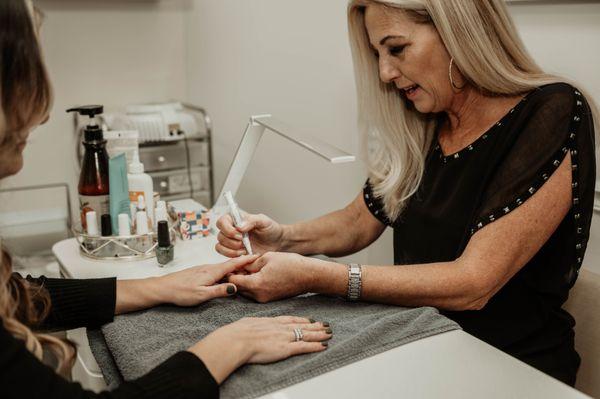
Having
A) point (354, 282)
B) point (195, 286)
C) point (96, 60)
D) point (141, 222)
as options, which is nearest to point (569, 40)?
point (354, 282)

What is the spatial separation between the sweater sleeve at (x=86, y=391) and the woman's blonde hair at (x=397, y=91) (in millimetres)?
734

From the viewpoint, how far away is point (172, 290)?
1168mm

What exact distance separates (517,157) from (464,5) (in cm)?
32

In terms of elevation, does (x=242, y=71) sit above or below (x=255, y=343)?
above

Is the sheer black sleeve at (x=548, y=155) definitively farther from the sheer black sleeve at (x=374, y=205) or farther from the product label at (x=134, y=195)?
the product label at (x=134, y=195)

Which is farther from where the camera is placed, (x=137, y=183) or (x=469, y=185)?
(x=137, y=183)

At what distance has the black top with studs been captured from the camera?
117cm

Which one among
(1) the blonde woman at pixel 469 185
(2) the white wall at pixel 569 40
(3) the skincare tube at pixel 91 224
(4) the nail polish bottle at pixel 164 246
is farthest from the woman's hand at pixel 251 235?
(2) the white wall at pixel 569 40

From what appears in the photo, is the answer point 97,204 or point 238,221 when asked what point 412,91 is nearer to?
point 238,221

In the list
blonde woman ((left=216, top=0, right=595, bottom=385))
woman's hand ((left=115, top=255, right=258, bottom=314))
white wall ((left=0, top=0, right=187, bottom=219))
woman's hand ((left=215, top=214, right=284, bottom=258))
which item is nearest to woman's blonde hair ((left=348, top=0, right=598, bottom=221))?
blonde woman ((left=216, top=0, right=595, bottom=385))

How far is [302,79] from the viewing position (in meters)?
2.07

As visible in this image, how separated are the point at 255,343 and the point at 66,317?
405 millimetres

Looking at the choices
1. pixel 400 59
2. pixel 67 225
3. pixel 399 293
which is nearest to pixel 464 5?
pixel 400 59

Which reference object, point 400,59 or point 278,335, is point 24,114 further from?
point 400,59
